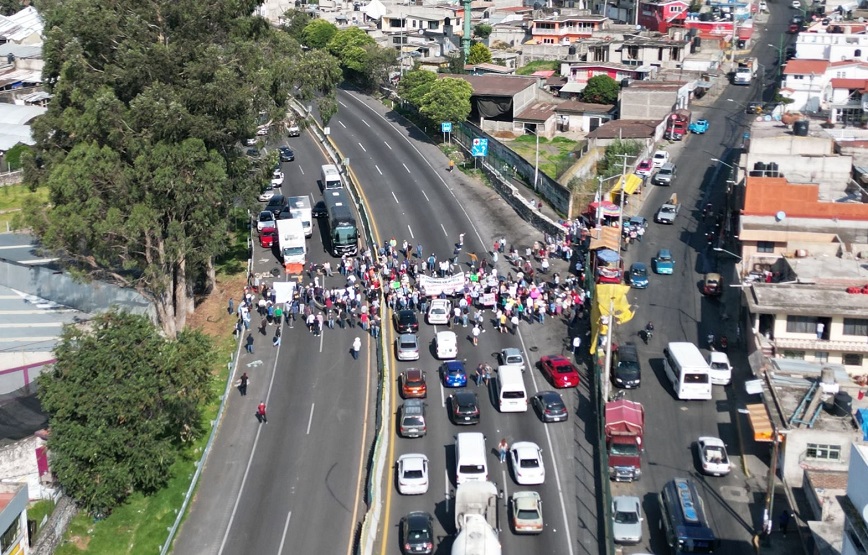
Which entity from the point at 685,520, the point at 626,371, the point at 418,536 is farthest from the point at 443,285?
the point at 685,520

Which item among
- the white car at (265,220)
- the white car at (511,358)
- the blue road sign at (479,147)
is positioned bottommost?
the white car at (511,358)

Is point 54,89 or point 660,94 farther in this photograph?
point 660,94

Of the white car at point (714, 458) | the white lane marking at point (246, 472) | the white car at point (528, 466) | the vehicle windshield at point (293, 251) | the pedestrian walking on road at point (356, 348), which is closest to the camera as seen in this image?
the white lane marking at point (246, 472)

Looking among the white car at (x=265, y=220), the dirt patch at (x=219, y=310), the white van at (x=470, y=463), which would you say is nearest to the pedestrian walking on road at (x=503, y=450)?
the white van at (x=470, y=463)

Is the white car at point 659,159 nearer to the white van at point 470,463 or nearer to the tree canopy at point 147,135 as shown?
the tree canopy at point 147,135

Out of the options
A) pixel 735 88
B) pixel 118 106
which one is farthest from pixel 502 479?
pixel 735 88

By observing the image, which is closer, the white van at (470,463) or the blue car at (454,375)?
the white van at (470,463)

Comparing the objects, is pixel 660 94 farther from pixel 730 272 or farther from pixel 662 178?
pixel 730 272
